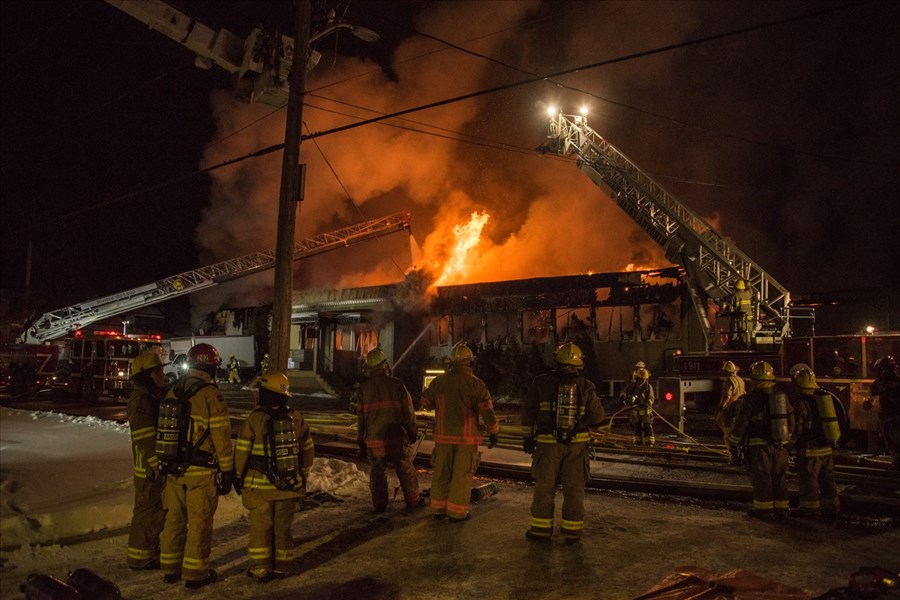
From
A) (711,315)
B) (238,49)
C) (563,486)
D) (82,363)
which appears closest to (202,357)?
(563,486)

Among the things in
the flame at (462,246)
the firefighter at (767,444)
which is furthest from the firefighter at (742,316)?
the flame at (462,246)

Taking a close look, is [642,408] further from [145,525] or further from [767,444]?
[145,525]

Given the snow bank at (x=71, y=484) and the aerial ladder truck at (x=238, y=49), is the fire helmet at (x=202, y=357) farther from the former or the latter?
the aerial ladder truck at (x=238, y=49)

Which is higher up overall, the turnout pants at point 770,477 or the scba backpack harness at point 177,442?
the scba backpack harness at point 177,442

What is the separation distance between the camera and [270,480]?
461 cm

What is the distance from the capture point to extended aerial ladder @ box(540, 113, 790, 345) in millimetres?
16078

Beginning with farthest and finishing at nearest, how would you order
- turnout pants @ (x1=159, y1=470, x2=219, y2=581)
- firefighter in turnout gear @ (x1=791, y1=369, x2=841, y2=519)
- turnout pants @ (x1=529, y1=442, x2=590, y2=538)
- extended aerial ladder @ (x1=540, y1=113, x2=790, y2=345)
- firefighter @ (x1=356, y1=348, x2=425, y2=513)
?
extended aerial ladder @ (x1=540, y1=113, x2=790, y2=345), firefighter @ (x1=356, y1=348, x2=425, y2=513), firefighter in turnout gear @ (x1=791, y1=369, x2=841, y2=519), turnout pants @ (x1=529, y1=442, x2=590, y2=538), turnout pants @ (x1=159, y1=470, x2=219, y2=581)

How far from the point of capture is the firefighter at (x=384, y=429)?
655cm

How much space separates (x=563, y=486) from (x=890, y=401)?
5281 millimetres

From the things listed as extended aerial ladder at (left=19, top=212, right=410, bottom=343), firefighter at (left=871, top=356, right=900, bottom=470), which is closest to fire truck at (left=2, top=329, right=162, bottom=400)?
extended aerial ladder at (left=19, top=212, right=410, bottom=343)

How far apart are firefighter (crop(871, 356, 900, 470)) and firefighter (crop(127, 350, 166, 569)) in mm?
8467

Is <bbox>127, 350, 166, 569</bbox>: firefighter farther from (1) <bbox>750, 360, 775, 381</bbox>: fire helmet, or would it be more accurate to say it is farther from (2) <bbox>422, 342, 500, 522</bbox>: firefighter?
(1) <bbox>750, 360, 775, 381</bbox>: fire helmet

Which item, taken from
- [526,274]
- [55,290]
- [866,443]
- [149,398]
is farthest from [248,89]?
[55,290]

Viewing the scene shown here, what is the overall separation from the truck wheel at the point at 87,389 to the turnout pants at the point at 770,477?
20990 millimetres
